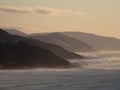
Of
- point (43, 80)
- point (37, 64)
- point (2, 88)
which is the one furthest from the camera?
point (37, 64)

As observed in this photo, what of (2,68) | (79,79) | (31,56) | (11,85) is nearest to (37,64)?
(31,56)

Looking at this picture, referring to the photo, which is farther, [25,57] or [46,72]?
[25,57]

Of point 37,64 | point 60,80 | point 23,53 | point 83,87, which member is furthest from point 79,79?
point 23,53

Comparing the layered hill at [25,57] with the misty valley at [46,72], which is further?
the layered hill at [25,57]

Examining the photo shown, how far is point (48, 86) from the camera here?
190ft

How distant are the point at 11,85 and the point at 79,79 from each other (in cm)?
1301

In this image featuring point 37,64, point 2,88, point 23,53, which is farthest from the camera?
point 23,53

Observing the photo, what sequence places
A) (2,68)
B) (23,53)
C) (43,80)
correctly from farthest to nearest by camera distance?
(23,53)
(2,68)
(43,80)

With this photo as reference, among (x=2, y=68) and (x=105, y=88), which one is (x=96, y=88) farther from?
(x=2, y=68)

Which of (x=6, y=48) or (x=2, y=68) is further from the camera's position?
(x=6, y=48)

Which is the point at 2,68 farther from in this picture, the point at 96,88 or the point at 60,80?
the point at 96,88

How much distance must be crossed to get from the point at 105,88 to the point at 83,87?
228cm

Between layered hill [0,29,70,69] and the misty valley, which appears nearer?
the misty valley

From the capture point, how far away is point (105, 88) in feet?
187
